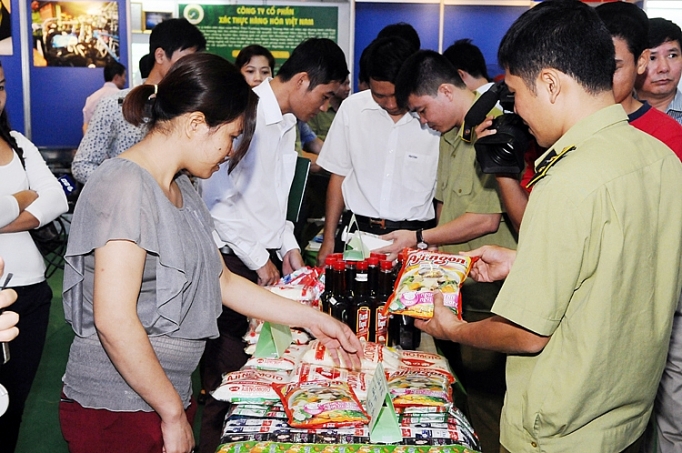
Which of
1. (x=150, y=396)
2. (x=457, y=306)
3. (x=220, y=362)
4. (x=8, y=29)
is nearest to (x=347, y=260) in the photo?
(x=457, y=306)

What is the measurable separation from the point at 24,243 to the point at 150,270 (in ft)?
3.16

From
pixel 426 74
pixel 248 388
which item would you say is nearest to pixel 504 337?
pixel 248 388

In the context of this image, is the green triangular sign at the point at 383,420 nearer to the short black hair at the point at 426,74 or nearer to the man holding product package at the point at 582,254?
the man holding product package at the point at 582,254

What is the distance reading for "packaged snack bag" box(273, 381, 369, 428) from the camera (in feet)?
5.65

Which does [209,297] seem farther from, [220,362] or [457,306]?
[220,362]

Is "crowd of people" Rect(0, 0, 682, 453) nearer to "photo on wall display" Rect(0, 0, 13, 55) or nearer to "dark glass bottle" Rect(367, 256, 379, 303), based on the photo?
"dark glass bottle" Rect(367, 256, 379, 303)

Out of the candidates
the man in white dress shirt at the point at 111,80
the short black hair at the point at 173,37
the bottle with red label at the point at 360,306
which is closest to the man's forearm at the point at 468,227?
the bottle with red label at the point at 360,306

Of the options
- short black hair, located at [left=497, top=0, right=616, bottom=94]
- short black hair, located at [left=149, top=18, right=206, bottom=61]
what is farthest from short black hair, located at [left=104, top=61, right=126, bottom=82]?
short black hair, located at [left=497, top=0, right=616, bottom=94]

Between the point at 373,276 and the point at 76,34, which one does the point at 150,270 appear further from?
the point at 76,34

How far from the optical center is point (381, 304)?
7.57 ft

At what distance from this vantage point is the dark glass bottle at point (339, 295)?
7.69 feet

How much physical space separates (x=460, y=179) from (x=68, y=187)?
449cm

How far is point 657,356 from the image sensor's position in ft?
5.06

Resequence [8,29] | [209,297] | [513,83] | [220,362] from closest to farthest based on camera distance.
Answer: [513,83], [209,297], [220,362], [8,29]
